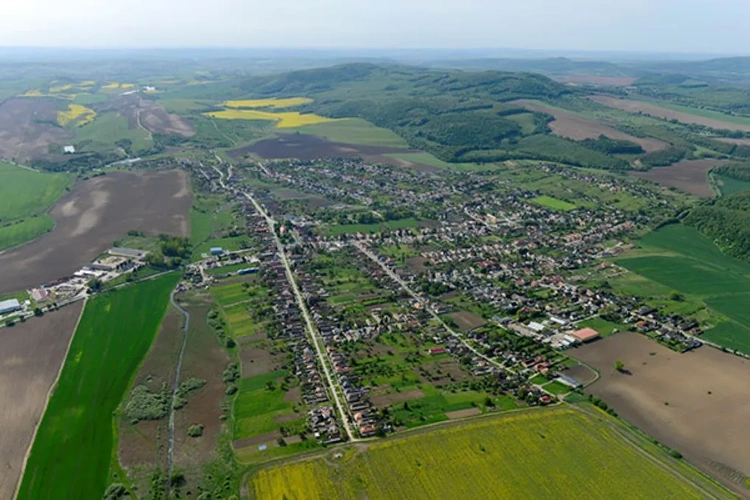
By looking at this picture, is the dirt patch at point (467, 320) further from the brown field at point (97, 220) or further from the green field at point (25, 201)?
the green field at point (25, 201)

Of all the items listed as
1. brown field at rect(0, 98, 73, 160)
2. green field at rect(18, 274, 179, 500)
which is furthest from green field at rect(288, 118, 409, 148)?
green field at rect(18, 274, 179, 500)

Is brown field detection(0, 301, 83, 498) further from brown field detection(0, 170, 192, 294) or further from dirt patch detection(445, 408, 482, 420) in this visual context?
dirt patch detection(445, 408, 482, 420)

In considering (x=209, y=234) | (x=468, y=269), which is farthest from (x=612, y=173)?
(x=209, y=234)

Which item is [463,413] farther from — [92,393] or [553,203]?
[553,203]

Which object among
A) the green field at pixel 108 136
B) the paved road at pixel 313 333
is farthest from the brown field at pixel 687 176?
the green field at pixel 108 136

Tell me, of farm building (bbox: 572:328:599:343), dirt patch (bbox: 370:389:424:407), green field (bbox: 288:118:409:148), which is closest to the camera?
dirt patch (bbox: 370:389:424:407)

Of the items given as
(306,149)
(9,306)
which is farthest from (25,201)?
(306,149)
